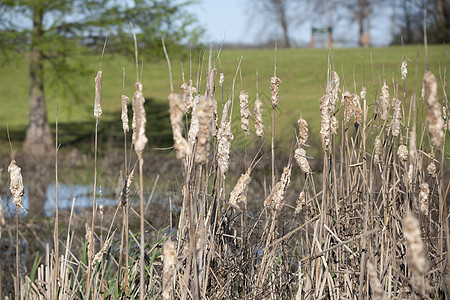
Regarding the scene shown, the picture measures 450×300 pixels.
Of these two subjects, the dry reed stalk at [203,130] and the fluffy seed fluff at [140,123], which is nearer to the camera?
the dry reed stalk at [203,130]

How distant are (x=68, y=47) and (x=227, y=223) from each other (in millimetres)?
10902

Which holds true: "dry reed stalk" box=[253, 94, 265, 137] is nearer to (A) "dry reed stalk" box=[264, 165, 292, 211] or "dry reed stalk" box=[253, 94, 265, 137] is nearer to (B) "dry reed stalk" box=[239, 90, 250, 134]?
(B) "dry reed stalk" box=[239, 90, 250, 134]

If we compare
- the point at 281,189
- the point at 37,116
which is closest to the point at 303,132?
the point at 281,189

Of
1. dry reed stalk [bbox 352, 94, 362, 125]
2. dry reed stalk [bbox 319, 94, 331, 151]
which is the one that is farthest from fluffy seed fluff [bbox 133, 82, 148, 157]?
dry reed stalk [bbox 352, 94, 362, 125]

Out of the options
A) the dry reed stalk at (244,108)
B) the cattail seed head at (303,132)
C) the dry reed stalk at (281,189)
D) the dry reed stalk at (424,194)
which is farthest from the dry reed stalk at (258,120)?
the dry reed stalk at (424,194)

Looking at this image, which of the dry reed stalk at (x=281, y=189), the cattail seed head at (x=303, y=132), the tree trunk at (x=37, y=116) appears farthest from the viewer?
the tree trunk at (x=37, y=116)

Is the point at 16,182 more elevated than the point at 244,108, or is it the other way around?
the point at 244,108

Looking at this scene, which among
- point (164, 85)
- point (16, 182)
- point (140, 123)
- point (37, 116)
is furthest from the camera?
point (164, 85)

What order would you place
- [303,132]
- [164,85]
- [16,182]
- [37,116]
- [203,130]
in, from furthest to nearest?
[164,85] < [37,116] < [303,132] < [16,182] < [203,130]

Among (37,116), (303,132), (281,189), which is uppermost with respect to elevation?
(303,132)

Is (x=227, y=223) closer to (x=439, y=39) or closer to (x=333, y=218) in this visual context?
(x=333, y=218)

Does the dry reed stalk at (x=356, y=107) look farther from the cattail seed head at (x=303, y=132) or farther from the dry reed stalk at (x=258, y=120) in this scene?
the dry reed stalk at (x=258, y=120)

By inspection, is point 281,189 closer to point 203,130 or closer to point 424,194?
point 424,194

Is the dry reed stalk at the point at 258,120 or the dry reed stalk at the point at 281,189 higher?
the dry reed stalk at the point at 258,120
